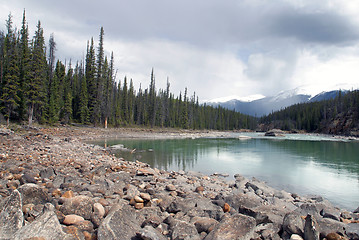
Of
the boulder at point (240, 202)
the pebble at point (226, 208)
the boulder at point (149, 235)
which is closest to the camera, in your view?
the boulder at point (149, 235)

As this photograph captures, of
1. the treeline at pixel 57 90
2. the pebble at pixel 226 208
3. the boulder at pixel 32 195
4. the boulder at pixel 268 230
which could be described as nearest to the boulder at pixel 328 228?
the boulder at pixel 268 230

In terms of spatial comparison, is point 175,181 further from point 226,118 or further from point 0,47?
point 226,118

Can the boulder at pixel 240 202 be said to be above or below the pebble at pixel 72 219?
below

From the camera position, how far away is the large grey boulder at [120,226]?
148 inches

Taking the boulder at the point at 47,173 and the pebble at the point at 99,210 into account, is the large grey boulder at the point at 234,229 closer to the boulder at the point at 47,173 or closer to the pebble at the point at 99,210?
the pebble at the point at 99,210

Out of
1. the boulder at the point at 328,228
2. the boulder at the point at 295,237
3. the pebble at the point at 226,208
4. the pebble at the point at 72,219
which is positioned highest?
the pebble at the point at 72,219

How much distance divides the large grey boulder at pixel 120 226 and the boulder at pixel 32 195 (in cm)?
167

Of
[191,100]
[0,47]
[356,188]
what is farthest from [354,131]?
[0,47]

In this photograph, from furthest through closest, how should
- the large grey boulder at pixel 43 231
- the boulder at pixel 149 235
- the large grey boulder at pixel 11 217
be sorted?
the boulder at pixel 149 235 → the large grey boulder at pixel 11 217 → the large grey boulder at pixel 43 231

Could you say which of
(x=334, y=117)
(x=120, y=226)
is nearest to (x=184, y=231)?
(x=120, y=226)

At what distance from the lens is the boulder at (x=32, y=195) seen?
4605mm

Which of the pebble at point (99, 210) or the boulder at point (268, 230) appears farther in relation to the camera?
the pebble at point (99, 210)

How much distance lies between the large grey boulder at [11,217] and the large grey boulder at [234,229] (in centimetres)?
311

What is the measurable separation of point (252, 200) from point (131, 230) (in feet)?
12.8
